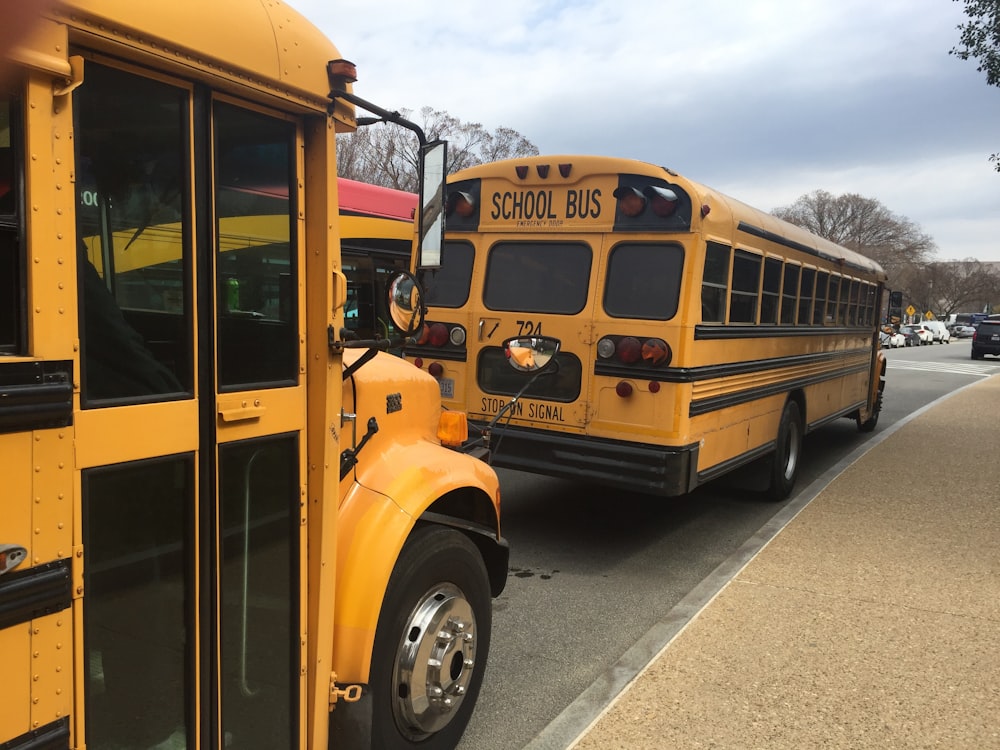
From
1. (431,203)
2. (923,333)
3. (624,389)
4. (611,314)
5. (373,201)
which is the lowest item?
(923,333)

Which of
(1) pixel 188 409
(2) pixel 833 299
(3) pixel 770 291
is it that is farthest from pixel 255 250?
(2) pixel 833 299

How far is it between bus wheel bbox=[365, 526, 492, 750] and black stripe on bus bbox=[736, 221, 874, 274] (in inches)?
142

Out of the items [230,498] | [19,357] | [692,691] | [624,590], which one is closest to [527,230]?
[624,590]

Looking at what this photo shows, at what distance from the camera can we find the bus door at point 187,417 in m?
1.57

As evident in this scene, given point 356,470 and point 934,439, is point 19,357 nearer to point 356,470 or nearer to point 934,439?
point 356,470

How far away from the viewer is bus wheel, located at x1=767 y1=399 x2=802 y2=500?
22.1 ft

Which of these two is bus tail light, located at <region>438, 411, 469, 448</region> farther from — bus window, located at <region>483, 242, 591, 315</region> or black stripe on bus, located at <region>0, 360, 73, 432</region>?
bus window, located at <region>483, 242, 591, 315</region>

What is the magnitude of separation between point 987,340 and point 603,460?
37.5 m

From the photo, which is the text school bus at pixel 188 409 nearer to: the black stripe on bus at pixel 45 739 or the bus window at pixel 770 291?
the black stripe on bus at pixel 45 739

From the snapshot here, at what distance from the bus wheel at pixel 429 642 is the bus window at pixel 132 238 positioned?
103 centimetres

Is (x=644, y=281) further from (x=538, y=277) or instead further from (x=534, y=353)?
(x=534, y=353)

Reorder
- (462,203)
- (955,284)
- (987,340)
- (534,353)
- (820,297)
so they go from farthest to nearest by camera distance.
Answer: (955,284), (987,340), (820,297), (462,203), (534,353)

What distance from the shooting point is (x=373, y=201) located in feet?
31.5

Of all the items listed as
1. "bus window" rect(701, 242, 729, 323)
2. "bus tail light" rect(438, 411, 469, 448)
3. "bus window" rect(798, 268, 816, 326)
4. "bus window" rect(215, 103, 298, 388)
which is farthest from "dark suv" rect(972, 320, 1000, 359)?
"bus window" rect(215, 103, 298, 388)
